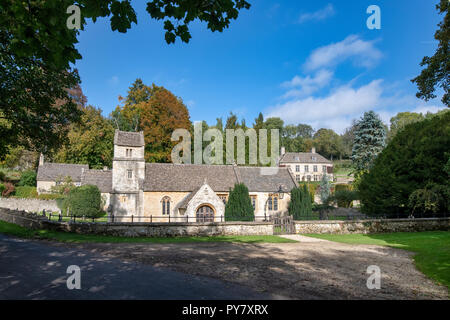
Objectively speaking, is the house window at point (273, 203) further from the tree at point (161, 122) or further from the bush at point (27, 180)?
the bush at point (27, 180)

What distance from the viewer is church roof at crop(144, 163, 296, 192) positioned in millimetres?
31438

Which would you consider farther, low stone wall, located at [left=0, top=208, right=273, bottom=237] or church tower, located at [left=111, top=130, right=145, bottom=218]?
church tower, located at [left=111, top=130, right=145, bottom=218]

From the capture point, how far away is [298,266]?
10398mm

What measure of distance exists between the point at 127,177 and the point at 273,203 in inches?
690

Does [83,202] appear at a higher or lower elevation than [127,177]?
lower

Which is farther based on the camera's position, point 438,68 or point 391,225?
point 391,225

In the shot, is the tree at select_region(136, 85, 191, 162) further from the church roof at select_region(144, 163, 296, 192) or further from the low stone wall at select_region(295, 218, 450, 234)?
the low stone wall at select_region(295, 218, 450, 234)

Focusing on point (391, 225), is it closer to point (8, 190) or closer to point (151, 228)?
point (151, 228)

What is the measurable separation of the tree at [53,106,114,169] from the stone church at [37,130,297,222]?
21.9 meters

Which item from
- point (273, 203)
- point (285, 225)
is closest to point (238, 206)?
point (285, 225)

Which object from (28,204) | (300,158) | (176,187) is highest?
(300,158)

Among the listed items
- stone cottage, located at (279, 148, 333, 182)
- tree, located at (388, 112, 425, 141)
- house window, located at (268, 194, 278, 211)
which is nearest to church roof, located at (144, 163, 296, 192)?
house window, located at (268, 194, 278, 211)

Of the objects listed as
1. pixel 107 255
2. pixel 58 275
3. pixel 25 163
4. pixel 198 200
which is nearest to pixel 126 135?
pixel 198 200
